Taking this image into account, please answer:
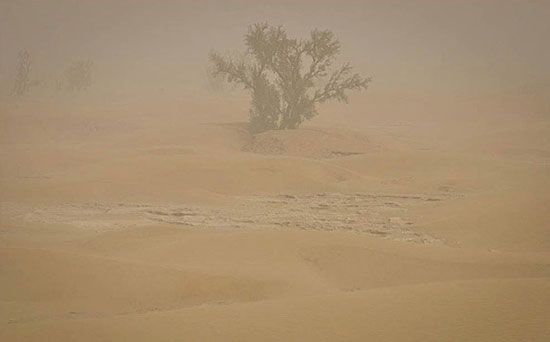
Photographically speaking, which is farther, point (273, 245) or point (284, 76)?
point (284, 76)

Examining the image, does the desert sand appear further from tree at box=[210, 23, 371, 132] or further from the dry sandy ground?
tree at box=[210, 23, 371, 132]

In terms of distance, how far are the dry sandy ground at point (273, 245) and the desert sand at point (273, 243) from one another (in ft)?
0.08

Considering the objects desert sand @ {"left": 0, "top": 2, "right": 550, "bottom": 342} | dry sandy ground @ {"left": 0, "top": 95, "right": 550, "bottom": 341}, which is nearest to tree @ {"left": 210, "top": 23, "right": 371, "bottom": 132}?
desert sand @ {"left": 0, "top": 2, "right": 550, "bottom": 342}

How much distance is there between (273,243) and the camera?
691cm

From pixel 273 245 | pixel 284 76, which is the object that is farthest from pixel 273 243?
pixel 284 76

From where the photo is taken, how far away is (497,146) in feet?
73.7

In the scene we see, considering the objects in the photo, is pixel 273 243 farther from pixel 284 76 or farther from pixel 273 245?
pixel 284 76

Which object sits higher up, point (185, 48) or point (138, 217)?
point (185, 48)

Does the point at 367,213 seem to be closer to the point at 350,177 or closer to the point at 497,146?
the point at 350,177

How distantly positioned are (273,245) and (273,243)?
0.07 metres

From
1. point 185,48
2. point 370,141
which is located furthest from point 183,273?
point 185,48

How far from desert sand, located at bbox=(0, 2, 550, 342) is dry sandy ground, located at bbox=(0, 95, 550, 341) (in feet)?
0.08

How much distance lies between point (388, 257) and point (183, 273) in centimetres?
262

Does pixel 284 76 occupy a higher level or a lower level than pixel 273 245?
higher
